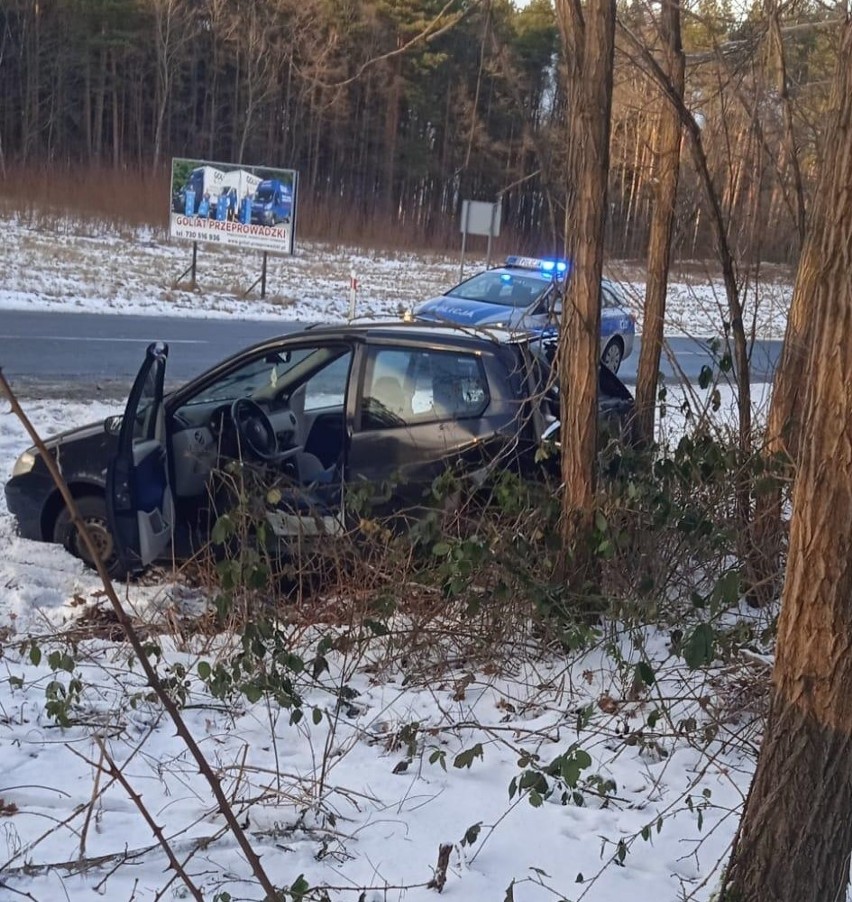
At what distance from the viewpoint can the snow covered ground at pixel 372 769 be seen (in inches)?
129

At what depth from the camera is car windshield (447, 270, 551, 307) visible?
50.1 feet

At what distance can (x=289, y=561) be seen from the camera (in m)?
5.53

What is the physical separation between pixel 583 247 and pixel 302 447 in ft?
7.36

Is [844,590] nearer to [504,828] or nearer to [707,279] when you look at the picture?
[504,828]

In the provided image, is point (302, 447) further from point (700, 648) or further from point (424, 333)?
Answer: point (700, 648)

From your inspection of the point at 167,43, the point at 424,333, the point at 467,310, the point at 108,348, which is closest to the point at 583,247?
the point at 424,333

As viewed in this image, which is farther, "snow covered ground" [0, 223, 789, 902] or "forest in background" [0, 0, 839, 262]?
"forest in background" [0, 0, 839, 262]

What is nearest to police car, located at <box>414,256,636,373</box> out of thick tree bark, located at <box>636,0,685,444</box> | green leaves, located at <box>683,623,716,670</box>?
thick tree bark, located at <box>636,0,685,444</box>

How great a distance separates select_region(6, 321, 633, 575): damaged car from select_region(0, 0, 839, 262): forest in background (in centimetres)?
83

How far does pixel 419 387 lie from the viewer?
19.0ft

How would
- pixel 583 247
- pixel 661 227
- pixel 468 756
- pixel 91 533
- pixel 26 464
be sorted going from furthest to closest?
pixel 661 227 < pixel 26 464 < pixel 91 533 < pixel 583 247 < pixel 468 756

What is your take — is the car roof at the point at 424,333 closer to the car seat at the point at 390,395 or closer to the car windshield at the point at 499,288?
the car seat at the point at 390,395

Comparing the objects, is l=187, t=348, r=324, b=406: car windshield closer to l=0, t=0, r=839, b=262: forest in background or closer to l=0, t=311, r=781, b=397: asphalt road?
l=0, t=0, r=839, b=262: forest in background

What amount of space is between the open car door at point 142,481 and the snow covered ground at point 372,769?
29 centimetres
